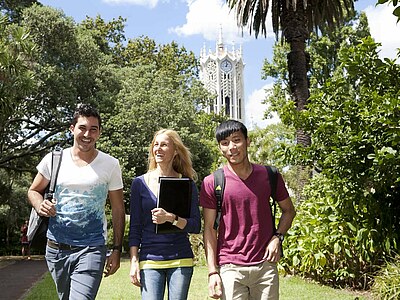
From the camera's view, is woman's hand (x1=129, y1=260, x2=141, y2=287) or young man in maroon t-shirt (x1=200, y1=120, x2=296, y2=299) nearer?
young man in maroon t-shirt (x1=200, y1=120, x2=296, y2=299)

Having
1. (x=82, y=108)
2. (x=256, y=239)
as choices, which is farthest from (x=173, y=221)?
(x=82, y=108)

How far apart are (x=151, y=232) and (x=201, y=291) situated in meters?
5.94

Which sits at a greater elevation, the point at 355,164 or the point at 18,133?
the point at 18,133

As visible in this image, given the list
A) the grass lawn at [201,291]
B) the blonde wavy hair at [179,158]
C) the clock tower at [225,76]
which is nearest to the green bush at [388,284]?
the grass lawn at [201,291]

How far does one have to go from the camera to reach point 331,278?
9352 mm

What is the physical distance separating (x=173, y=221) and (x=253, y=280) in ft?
2.04

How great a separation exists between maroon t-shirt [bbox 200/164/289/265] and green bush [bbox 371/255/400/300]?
4396 millimetres

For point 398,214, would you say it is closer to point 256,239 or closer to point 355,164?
point 355,164

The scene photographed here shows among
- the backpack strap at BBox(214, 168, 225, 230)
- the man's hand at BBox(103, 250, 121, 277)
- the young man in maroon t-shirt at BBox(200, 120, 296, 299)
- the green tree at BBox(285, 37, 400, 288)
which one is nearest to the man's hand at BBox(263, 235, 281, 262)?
the young man in maroon t-shirt at BBox(200, 120, 296, 299)

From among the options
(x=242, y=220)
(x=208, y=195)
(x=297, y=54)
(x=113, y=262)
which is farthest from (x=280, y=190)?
(x=297, y=54)

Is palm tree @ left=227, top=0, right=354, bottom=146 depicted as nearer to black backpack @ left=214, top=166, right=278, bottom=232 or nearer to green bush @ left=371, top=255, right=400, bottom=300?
green bush @ left=371, top=255, right=400, bottom=300

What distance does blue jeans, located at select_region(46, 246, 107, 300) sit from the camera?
3.55m

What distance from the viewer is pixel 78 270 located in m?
3.60

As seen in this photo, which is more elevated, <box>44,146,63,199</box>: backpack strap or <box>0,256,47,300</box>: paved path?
<box>44,146,63,199</box>: backpack strap
